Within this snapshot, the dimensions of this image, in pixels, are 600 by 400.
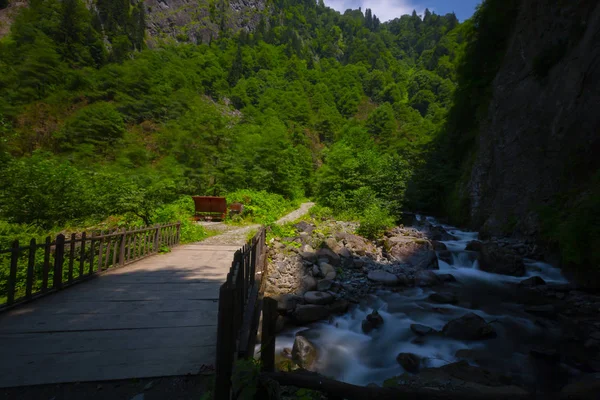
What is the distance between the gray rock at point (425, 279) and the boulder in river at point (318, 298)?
329cm

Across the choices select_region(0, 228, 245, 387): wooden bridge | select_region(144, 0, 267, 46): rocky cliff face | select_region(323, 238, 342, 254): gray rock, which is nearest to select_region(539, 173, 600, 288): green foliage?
select_region(323, 238, 342, 254): gray rock

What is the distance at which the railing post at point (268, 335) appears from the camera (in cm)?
241

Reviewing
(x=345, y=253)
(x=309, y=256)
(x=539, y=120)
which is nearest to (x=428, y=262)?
(x=345, y=253)

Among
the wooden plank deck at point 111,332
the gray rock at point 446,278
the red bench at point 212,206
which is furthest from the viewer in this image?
the red bench at point 212,206

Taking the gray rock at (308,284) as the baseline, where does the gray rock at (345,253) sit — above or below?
above

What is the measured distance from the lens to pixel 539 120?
10.5m

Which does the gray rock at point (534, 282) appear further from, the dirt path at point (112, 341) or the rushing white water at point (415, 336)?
the dirt path at point (112, 341)

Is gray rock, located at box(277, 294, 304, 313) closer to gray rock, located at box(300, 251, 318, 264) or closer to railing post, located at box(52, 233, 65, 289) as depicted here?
gray rock, located at box(300, 251, 318, 264)

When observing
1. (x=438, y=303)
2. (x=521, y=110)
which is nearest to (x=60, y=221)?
(x=438, y=303)

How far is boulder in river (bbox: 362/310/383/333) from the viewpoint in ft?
17.6

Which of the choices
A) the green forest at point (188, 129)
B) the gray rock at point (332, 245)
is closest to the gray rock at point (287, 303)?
the gray rock at point (332, 245)

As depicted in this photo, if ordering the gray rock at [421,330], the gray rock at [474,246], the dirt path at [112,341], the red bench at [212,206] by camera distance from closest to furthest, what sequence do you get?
the dirt path at [112,341], the gray rock at [421,330], the gray rock at [474,246], the red bench at [212,206]

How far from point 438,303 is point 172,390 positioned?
6.63 meters

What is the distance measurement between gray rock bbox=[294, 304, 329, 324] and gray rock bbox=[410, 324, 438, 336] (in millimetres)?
1905
